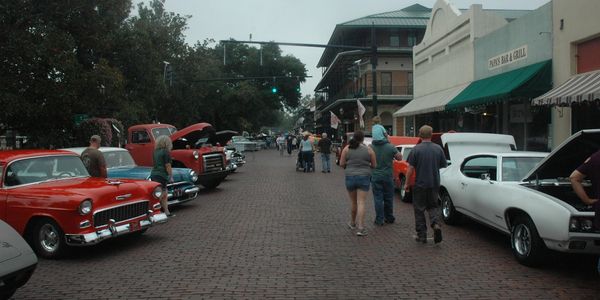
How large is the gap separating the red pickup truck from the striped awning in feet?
29.6

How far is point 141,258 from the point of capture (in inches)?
279

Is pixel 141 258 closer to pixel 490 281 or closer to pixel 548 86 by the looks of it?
pixel 490 281

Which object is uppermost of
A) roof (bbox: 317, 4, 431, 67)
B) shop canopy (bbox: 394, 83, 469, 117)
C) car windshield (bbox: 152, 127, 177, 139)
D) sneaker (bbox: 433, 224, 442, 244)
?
roof (bbox: 317, 4, 431, 67)

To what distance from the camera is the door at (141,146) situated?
15820 mm

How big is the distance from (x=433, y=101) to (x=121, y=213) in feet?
65.9

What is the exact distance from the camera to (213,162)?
50.7 feet

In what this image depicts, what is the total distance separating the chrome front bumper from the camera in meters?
6.79

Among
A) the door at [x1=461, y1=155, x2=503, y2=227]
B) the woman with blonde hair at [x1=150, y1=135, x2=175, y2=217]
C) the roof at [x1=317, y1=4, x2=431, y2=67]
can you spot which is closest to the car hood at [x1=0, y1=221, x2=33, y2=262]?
the woman with blonde hair at [x1=150, y1=135, x2=175, y2=217]

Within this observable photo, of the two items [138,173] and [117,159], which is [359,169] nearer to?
[138,173]

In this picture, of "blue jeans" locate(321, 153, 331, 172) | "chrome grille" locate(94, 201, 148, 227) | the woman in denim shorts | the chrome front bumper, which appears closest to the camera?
the chrome front bumper

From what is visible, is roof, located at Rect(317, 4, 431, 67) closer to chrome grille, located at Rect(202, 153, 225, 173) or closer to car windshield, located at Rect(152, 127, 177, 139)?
car windshield, located at Rect(152, 127, 177, 139)

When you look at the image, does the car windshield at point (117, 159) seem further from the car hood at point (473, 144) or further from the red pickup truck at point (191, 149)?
the car hood at point (473, 144)

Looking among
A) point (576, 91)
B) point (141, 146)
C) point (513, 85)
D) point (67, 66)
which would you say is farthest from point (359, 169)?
point (67, 66)

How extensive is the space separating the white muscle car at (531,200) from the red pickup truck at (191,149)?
7.52m
